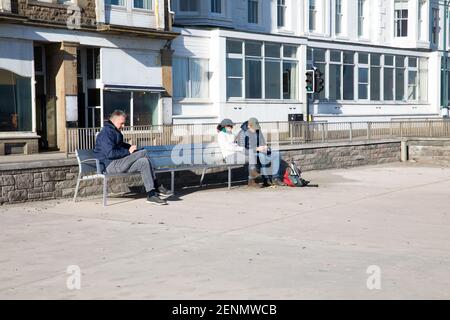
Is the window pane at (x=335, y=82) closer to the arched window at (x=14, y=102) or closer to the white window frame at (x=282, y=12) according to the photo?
the white window frame at (x=282, y=12)

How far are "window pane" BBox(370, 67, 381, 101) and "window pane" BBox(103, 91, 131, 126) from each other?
16.6 m

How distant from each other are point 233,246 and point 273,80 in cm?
2283

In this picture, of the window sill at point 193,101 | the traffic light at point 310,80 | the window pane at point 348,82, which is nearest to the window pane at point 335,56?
the window pane at point 348,82

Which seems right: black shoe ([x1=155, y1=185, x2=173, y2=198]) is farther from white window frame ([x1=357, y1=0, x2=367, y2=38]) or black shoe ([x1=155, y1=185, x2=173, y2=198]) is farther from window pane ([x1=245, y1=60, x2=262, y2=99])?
white window frame ([x1=357, y1=0, x2=367, y2=38])

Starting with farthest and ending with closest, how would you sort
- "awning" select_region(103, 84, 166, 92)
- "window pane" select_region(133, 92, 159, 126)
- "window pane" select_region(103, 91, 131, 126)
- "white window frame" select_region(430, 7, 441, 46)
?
"white window frame" select_region(430, 7, 441, 46) < "window pane" select_region(133, 92, 159, 126) < "window pane" select_region(103, 91, 131, 126) < "awning" select_region(103, 84, 166, 92)

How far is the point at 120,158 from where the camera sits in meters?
12.9

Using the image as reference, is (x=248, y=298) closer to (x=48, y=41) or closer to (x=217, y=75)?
(x=48, y=41)

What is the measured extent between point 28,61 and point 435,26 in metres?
27.9

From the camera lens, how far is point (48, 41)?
73.2 ft

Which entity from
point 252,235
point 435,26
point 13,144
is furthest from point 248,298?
point 435,26

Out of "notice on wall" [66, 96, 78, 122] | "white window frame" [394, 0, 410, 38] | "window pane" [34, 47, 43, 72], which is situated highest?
"white window frame" [394, 0, 410, 38]

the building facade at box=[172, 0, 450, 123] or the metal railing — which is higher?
the building facade at box=[172, 0, 450, 123]

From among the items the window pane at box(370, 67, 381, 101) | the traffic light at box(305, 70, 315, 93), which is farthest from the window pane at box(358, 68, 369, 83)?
the traffic light at box(305, 70, 315, 93)

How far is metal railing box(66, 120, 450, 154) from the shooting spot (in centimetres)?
1518
